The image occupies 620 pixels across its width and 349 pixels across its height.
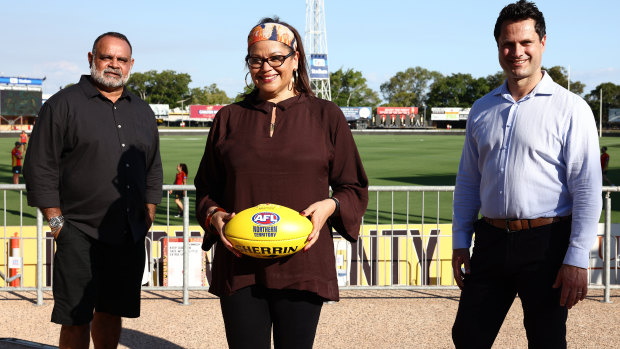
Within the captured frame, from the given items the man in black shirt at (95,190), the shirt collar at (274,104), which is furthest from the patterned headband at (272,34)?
the man in black shirt at (95,190)

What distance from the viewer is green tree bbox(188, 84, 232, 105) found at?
142m

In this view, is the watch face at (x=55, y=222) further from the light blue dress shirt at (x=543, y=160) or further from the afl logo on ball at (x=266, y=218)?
the light blue dress shirt at (x=543, y=160)

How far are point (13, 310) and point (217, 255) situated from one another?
4484 mm

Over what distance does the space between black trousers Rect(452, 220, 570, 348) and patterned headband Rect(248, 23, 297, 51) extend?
134 centimetres

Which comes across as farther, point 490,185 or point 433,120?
point 433,120

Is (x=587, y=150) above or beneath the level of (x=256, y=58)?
beneath

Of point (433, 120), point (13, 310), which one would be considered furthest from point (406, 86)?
point (13, 310)

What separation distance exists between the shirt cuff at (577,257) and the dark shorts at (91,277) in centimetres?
246

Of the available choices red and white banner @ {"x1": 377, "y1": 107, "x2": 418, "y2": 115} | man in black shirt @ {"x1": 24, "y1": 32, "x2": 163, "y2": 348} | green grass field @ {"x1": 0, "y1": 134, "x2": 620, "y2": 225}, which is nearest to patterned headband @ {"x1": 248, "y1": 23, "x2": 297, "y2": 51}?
man in black shirt @ {"x1": 24, "y1": 32, "x2": 163, "y2": 348}

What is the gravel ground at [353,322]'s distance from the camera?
5.50m

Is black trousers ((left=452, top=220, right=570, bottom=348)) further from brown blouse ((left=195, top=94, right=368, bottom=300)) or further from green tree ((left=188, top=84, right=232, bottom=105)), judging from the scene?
green tree ((left=188, top=84, right=232, bottom=105))

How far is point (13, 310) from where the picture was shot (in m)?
6.51

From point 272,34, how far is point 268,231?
2.76ft

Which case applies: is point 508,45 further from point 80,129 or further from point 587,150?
point 80,129
